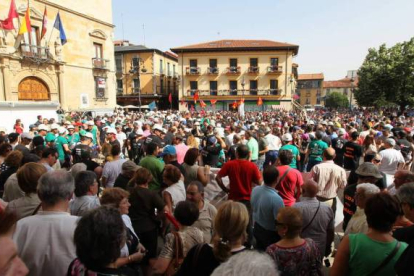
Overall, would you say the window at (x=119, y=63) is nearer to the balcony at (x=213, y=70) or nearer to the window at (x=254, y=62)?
the balcony at (x=213, y=70)

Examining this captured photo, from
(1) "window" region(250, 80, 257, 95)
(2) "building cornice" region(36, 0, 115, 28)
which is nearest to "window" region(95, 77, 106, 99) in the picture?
(2) "building cornice" region(36, 0, 115, 28)

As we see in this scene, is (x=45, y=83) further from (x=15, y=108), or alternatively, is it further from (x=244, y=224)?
(x=244, y=224)

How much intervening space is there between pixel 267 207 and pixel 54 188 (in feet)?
7.48

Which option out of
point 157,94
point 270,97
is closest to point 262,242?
point 270,97

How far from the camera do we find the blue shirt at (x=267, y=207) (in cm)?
328

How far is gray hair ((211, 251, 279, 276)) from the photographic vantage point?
124cm

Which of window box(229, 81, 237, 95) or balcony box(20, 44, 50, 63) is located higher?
balcony box(20, 44, 50, 63)

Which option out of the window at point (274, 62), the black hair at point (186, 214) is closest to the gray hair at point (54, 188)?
the black hair at point (186, 214)

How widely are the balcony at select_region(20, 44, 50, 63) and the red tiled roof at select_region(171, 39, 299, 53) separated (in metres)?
20.5

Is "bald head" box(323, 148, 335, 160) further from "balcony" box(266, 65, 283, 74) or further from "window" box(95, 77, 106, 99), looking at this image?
"balcony" box(266, 65, 283, 74)

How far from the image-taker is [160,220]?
337cm

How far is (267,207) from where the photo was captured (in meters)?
3.31

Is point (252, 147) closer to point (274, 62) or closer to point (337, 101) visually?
point (274, 62)

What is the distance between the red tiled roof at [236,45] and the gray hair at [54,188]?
38317 mm
